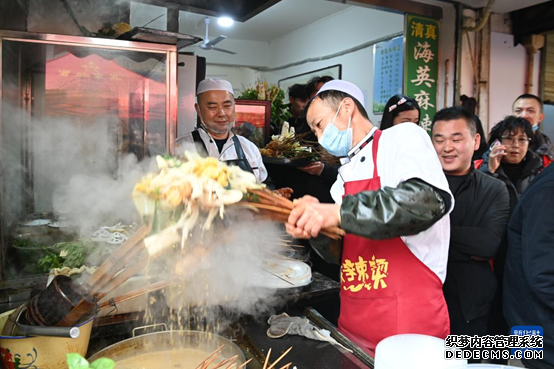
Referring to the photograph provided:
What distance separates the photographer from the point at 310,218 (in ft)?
5.61

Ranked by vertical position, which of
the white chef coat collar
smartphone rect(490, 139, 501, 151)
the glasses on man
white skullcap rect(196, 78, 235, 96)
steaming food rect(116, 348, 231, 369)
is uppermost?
white skullcap rect(196, 78, 235, 96)

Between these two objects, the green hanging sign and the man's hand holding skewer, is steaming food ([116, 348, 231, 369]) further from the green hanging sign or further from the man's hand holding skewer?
the green hanging sign

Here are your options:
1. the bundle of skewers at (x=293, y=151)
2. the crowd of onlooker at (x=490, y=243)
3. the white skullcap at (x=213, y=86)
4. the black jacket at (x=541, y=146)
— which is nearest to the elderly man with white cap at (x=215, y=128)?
the white skullcap at (x=213, y=86)

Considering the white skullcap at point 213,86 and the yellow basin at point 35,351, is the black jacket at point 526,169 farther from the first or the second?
the yellow basin at point 35,351

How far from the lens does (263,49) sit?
37.8 feet

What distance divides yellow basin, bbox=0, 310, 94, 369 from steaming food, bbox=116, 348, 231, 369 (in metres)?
0.25

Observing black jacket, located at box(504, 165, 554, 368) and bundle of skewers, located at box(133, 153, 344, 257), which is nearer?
bundle of skewers, located at box(133, 153, 344, 257)

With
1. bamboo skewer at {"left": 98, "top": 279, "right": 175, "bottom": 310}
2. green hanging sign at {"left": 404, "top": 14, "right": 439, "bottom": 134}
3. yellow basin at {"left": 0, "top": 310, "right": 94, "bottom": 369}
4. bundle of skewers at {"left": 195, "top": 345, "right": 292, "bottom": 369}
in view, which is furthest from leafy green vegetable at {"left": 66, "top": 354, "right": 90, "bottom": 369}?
green hanging sign at {"left": 404, "top": 14, "right": 439, "bottom": 134}

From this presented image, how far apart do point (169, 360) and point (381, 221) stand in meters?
1.18

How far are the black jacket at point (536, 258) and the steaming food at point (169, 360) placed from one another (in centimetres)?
159

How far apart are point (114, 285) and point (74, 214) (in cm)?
183

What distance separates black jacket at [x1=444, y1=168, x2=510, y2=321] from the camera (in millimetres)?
2615

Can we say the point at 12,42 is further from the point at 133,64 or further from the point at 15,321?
the point at 15,321

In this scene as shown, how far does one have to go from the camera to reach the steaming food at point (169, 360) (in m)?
1.86
